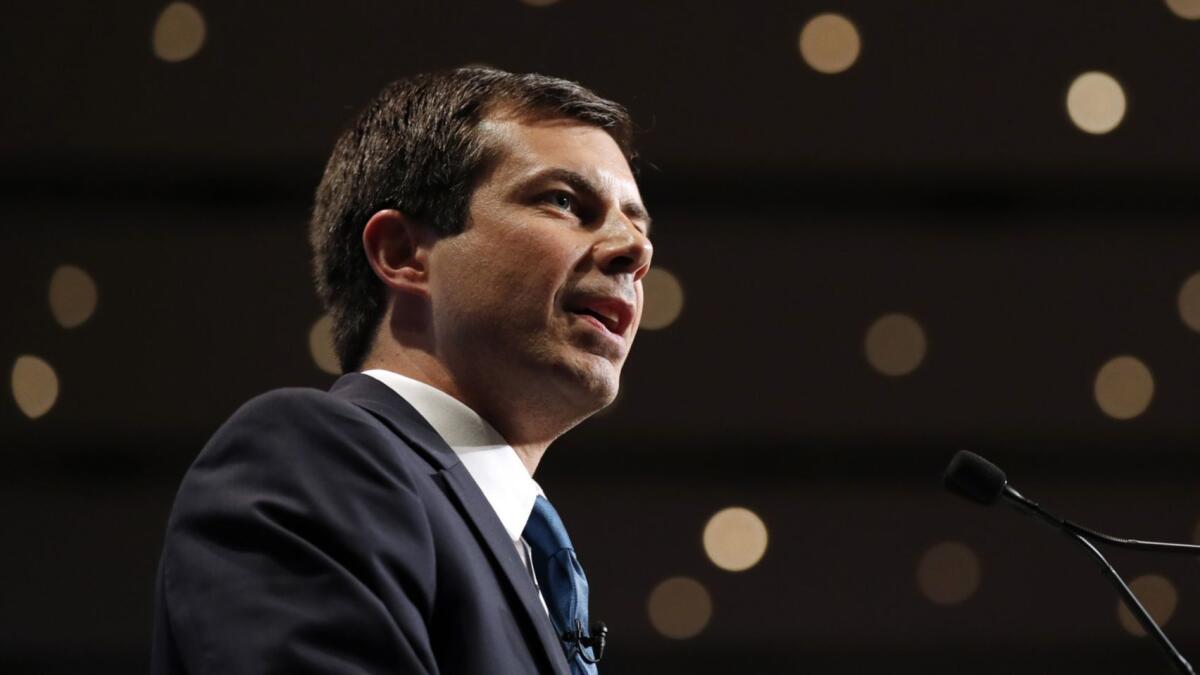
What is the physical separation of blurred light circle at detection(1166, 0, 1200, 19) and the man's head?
1411 millimetres

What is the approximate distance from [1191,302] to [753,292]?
2.52 feet

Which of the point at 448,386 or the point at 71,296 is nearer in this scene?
the point at 448,386

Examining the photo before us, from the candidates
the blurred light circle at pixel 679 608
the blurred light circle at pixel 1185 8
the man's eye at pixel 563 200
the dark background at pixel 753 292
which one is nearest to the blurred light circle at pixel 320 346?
the dark background at pixel 753 292

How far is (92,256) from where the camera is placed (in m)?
2.27

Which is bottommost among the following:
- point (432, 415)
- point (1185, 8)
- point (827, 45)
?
point (432, 415)

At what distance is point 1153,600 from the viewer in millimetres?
2330

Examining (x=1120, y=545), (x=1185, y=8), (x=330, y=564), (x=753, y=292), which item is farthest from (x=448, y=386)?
(x=1185, y=8)

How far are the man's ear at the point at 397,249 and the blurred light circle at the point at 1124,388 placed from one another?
142 centimetres

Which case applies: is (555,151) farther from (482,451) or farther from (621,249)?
(482,451)

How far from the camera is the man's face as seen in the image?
1346mm

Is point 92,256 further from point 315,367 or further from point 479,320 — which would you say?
point 479,320

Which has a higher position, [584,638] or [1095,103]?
[1095,103]

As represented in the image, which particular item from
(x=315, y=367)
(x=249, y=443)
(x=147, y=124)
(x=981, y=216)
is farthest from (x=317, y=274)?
(x=981, y=216)

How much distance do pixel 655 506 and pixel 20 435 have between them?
1056 millimetres
